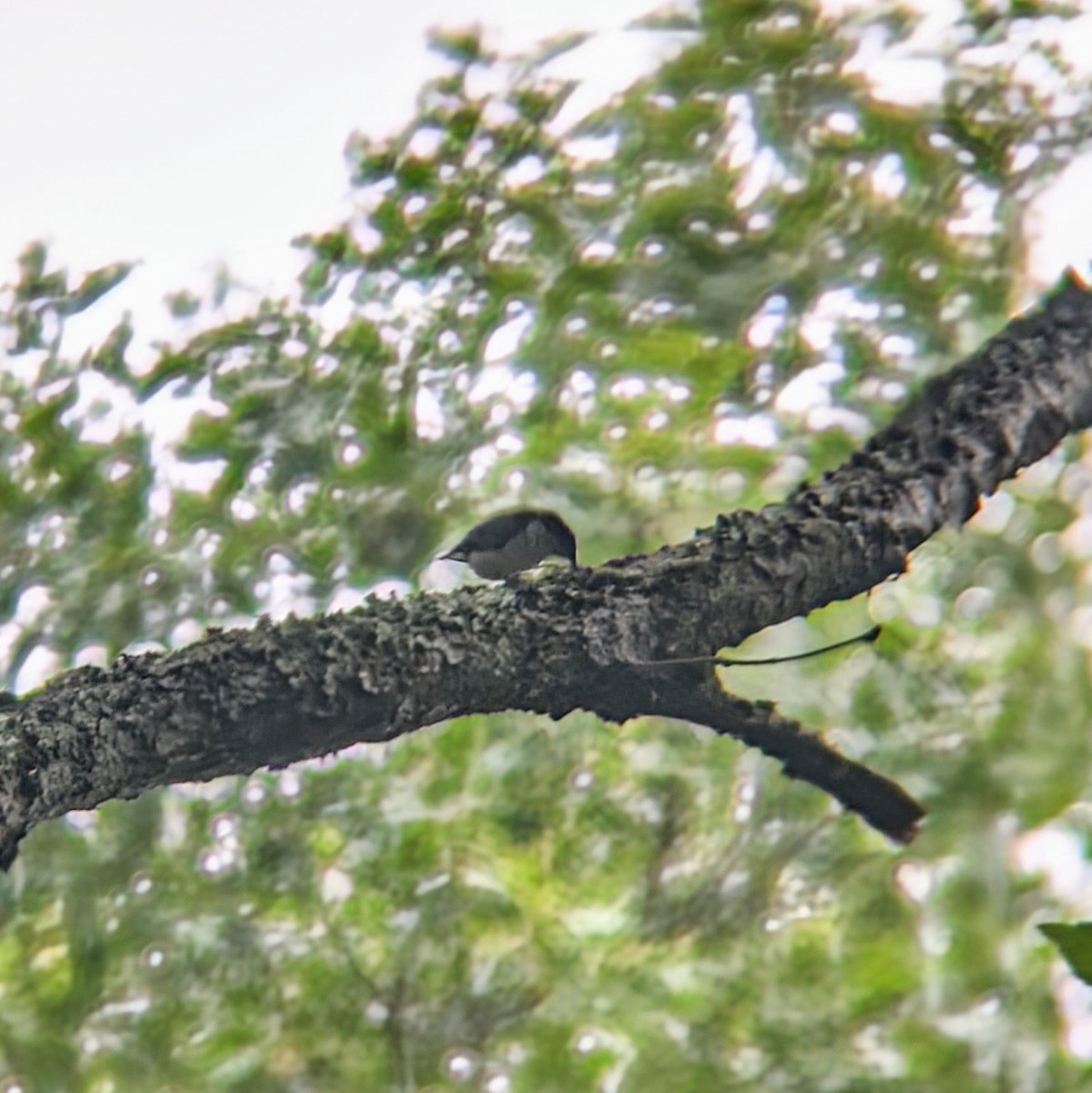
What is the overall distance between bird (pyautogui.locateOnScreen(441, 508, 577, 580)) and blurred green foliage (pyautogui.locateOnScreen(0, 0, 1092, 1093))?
0.97 m

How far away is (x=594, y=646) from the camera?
4.39 feet

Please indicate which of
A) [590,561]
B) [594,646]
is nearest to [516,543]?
[594,646]

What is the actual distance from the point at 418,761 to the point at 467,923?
0.39 metres

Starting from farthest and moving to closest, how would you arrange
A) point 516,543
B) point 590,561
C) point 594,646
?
point 590,561
point 516,543
point 594,646

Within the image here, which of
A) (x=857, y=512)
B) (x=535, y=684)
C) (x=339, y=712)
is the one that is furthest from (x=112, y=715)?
(x=857, y=512)

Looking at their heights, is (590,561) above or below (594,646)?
below

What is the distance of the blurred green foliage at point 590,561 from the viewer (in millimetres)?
2734

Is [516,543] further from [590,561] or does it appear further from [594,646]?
[590,561]

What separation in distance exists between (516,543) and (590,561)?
3.27 ft

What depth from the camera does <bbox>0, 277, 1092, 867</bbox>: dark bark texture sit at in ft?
4.12

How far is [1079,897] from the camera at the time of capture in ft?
8.75

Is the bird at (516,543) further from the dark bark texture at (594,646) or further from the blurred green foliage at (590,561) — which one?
the blurred green foliage at (590,561)

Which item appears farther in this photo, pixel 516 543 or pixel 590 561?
pixel 590 561

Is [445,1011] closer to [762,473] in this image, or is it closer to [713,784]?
[713,784]
